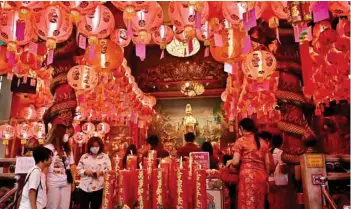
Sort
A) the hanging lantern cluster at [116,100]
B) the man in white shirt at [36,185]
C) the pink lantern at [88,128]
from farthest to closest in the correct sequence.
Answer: the pink lantern at [88,128]
the hanging lantern cluster at [116,100]
the man in white shirt at [36,185]

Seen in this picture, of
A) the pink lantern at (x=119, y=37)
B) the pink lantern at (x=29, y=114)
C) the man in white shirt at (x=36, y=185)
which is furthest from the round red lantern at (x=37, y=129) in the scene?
the man in white shirt at (x=36, y=185)

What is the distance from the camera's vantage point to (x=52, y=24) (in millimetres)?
4477

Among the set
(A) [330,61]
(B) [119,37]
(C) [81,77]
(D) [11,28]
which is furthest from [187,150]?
(A) [330,61]

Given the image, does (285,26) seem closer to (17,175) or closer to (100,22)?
(100,22)

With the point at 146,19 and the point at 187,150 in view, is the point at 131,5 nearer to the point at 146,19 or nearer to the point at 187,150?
the point at 146,19

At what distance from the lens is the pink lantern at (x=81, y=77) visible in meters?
6.54

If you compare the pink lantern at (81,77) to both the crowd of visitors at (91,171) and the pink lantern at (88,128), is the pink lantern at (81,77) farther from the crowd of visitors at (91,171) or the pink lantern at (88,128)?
the pink lantern at (88,128)

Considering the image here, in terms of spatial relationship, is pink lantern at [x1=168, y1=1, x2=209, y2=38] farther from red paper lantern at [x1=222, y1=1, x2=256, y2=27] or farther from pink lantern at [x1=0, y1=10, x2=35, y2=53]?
pink lantern at [x1=0, y1=10, x2=35, y2=53]

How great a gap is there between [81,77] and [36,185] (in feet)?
11.1

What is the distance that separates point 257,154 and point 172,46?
29.9 ft

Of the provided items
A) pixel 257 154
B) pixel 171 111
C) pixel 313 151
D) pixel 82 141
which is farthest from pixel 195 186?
pixel 171 111

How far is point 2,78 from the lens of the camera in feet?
42.0

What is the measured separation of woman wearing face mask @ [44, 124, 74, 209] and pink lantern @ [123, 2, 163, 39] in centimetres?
165

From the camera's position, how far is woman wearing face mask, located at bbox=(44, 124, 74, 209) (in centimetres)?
427
